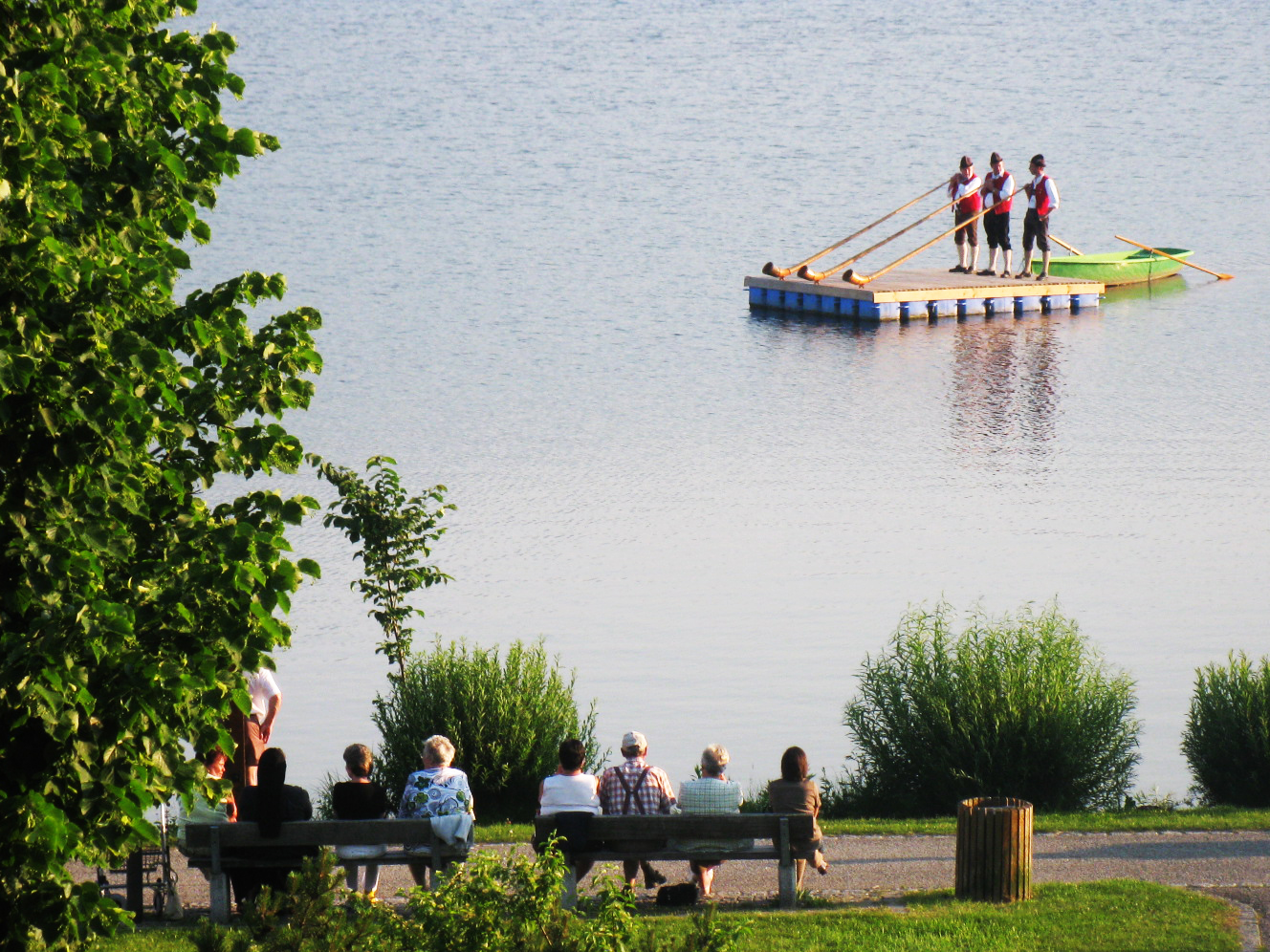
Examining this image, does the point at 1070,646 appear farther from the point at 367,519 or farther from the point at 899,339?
the point at 899,339

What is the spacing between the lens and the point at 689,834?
943cm

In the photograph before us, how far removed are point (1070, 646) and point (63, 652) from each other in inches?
359

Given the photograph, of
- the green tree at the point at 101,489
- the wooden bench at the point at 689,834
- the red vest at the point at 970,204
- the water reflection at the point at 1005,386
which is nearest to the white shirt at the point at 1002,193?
the red vest at the point at 970,204

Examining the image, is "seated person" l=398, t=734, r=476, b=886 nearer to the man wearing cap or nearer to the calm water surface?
the man wearing cap

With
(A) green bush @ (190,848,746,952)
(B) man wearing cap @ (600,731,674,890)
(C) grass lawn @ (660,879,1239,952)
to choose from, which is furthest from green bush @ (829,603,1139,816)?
(A) green bush @ (190,848,746,952)

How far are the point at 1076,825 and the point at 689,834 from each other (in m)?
3.14

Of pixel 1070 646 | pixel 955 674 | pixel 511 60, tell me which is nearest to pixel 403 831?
pixel 955 674

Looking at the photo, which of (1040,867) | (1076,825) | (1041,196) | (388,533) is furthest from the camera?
(1041,196)

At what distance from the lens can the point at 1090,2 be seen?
114 meters

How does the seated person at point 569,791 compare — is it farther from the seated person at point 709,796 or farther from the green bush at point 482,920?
the green bush at point 482,920

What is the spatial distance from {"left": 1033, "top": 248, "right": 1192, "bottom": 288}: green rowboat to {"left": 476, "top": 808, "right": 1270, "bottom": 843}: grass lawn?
2733cm

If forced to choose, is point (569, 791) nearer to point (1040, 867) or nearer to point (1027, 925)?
point (1027, 925)

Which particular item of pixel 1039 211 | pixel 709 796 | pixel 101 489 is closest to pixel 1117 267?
pixel 1039 211

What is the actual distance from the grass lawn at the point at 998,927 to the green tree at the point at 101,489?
270 centimetres
